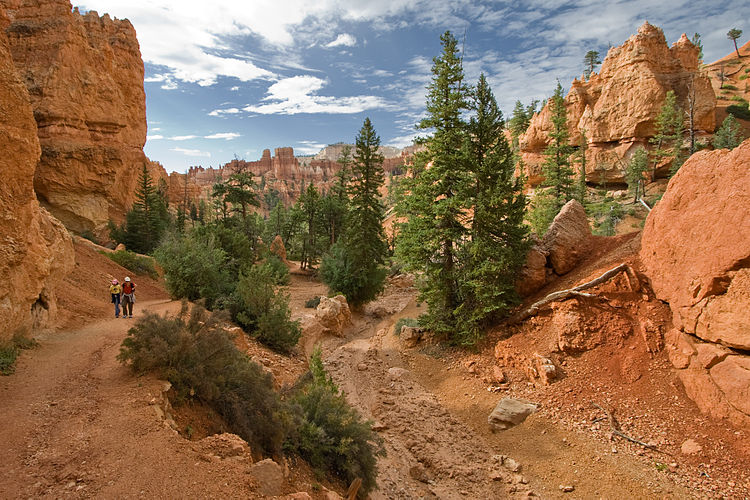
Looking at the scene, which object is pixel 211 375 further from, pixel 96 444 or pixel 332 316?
pixel 332 316

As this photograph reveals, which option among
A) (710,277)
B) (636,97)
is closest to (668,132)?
(636,97)

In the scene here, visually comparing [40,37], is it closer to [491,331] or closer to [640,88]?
[491,331]

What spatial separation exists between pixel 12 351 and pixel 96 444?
403 centimetres

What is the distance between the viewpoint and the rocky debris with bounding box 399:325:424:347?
15.6 metres

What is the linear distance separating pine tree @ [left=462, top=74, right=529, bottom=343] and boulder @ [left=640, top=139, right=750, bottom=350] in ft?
13.3

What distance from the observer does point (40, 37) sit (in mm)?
32219

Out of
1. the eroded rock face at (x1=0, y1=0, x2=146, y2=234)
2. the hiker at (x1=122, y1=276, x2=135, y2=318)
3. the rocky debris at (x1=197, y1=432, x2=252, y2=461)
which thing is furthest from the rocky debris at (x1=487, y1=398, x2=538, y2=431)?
the eroded rock face at (x1=0, y1=0, x2=146, y2=234)

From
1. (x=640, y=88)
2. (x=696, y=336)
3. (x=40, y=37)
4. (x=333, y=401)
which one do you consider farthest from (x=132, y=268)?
(x=640, y=88)

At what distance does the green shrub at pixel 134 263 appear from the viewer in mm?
20625

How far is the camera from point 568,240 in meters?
13.3

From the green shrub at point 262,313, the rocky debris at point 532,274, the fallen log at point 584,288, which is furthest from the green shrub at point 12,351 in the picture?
the rocky debris at point 532,274

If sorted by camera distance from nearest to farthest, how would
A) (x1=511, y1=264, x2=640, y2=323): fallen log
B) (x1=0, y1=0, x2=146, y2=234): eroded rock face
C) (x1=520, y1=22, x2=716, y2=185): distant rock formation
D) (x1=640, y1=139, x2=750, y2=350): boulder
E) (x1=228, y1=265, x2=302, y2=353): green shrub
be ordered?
1. (x1=640, y1=139, x2=750, y2=350): boulder
2. (x1=511, y1=264, x2=640, y2=323): fallen log
3. (x1=228, y1=265, x2=302, y2=353): green shrub
4. (x1=0, y1=0, x2=146, y2=234): eroded rock face
5. (x1=520, y1=22, x2=716, y2=185): distant rock formation

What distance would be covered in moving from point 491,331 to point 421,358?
10.2 ft

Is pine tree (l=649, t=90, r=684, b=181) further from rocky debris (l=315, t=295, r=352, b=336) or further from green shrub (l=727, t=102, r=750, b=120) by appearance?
rocky debris (l=315, t=295, r=352, b=336)
